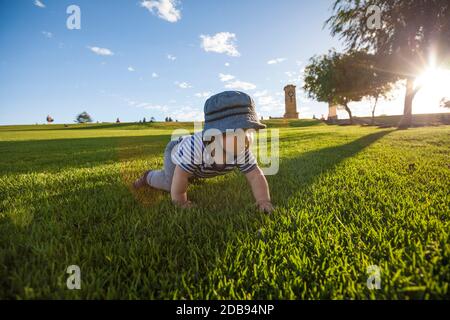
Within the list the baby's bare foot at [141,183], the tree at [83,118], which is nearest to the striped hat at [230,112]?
the baby's bare foot at [141,183]

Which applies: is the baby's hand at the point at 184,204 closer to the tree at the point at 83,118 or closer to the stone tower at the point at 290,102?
the stone tower at the point at 290,102

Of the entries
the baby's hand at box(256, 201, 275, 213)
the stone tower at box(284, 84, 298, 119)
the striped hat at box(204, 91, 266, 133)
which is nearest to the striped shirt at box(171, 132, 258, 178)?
the striped hat at box(204, 91, 266, 133)

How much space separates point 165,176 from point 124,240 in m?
1.22

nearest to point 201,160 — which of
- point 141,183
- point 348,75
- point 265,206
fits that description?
point 265,206

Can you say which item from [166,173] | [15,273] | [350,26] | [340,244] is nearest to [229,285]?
[340,244]

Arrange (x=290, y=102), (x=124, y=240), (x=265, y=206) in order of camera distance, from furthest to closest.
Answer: (x=290, y=102), (x=265, y=206), (x=124, y=240)

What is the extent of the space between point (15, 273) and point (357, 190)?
105 inches

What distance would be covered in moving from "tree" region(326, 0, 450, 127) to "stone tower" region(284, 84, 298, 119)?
59475 millimetres

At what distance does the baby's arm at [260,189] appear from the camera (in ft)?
6.60

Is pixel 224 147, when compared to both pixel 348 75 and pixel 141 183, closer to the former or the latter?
pixel 141 183

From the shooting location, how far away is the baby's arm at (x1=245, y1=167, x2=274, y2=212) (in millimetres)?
2013

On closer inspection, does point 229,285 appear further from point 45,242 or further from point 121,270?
point 45,242

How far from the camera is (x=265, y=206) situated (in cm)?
197
